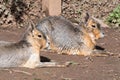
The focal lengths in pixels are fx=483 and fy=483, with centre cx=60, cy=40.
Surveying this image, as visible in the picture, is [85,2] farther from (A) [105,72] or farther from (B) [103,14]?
(A) [105,72]

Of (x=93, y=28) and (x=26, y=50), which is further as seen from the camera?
(x=93, y=28)

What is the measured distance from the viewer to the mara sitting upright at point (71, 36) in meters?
9.21

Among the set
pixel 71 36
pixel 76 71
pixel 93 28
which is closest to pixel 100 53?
pixel 93 28

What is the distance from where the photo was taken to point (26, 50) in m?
7.89

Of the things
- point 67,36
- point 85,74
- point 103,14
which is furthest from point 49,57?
point 103,14

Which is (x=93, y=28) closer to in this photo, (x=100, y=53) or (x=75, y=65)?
(x=100, y=53)

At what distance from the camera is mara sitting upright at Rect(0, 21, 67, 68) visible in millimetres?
7793

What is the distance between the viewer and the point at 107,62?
867 cm

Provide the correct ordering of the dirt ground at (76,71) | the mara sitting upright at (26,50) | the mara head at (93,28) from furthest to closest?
1. the mara head at (93,28)
2. the mara sitting upright at (26,50)
3. the dirt ground at (76,71)

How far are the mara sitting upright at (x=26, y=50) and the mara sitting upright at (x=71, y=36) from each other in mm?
1299

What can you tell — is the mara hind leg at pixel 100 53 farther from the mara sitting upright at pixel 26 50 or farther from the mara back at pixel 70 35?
the mara sitting upright at pixel 26 50

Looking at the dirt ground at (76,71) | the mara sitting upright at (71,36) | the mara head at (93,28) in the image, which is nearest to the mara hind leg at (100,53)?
the mara sitting upright at (71,36)

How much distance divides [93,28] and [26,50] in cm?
179

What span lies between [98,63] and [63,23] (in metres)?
1.23
